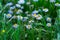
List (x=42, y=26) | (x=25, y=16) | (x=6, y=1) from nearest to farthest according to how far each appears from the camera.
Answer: (x=42, y=26) → (x=25, y=16) → (x=6, y=1)

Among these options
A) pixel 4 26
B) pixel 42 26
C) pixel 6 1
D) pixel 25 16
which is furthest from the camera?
pixel 6 1

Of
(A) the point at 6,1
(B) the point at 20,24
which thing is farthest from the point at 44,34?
(A) the point at 6,1

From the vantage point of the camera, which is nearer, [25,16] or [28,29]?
[28,29]

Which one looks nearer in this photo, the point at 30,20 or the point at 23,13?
the point at 30,20

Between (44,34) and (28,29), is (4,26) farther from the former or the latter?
(44,34)

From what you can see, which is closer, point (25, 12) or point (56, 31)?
point (56, 31)

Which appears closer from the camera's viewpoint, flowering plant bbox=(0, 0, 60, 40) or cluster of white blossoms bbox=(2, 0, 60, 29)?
flowering plant bbox=(0, 0, 60, 40)

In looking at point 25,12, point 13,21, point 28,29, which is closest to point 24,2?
point 25,12

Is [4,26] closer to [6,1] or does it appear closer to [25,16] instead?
[25,16]

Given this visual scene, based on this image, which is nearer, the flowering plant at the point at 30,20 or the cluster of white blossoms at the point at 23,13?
the flowering plant at the point at 30,20
